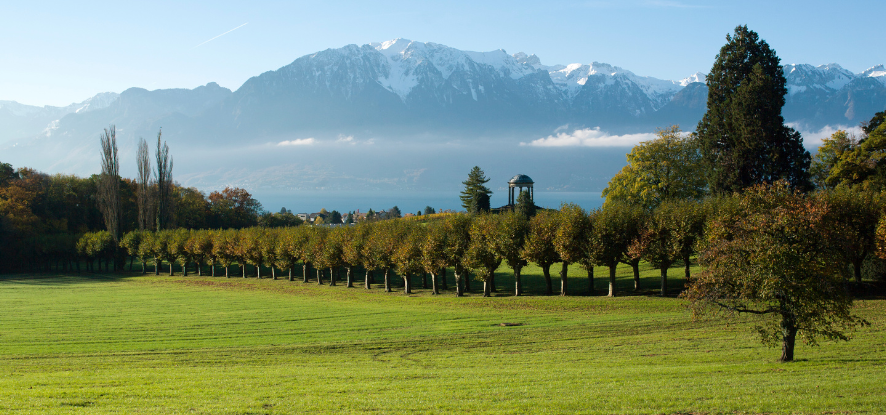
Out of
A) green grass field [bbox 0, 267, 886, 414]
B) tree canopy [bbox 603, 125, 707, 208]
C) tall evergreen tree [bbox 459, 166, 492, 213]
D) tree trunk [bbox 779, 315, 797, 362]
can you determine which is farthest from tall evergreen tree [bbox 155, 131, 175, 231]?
tree trunk [bbox 779, 315, 797, 362]

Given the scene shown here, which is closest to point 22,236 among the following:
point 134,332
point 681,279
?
point 134,332

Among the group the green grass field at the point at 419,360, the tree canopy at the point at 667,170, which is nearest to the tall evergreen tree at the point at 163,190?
the green grass field at the point at 419,360

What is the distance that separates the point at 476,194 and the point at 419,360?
247 feet

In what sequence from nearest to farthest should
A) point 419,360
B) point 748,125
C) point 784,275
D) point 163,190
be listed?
point 784,275 < point 419,360 < point 748,125 < point 163,190

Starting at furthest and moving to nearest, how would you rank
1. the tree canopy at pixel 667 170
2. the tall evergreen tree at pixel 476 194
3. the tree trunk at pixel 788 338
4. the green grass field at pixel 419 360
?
the tall evergreen tree at pixel 476 194, the tree canopy at pixel 667 170, the tree trunk at pixel 788 338, the green grass field at pixel 419 360

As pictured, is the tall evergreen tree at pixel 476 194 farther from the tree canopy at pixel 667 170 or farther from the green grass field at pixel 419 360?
the green grass field at pixel 419 360

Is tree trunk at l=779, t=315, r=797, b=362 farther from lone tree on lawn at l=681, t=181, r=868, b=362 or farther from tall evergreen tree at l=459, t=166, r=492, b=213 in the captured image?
tall evergreen tree at l=459, t=166, r=492, b=213

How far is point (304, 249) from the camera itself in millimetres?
67625

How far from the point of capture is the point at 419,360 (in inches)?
933

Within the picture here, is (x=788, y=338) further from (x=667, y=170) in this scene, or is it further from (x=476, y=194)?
(x=476, y=194)

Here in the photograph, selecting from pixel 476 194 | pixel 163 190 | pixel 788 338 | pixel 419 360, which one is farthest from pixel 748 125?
pixel 163 190

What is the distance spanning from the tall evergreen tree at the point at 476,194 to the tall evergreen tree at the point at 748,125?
4477 cm

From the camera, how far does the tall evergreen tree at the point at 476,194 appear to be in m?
96.6

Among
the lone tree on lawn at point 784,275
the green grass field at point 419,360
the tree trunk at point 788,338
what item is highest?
the lone tree on lawn at point 784,275
